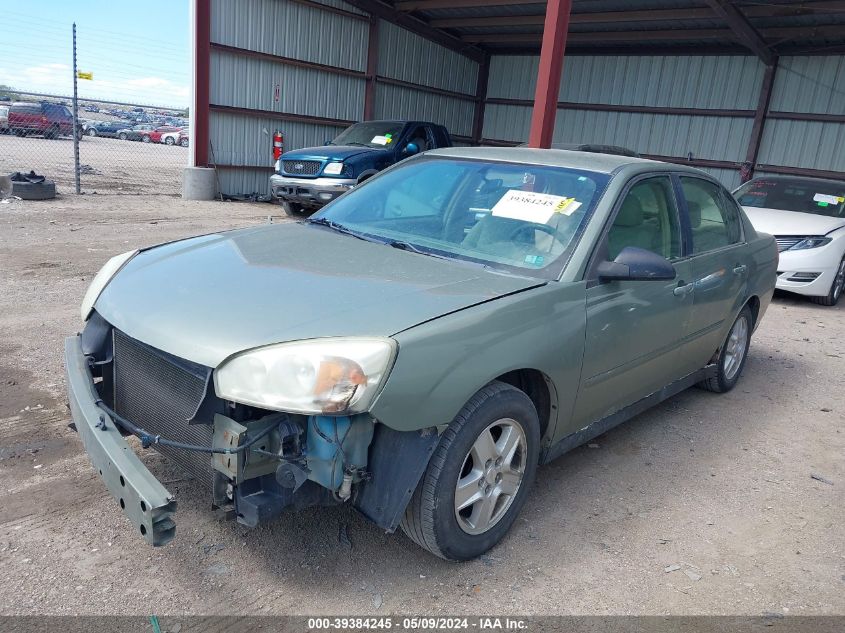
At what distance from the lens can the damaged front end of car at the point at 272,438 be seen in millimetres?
2201

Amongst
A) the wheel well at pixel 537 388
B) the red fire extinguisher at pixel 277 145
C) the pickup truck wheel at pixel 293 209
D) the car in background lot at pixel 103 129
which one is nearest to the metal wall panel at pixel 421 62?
the red fire extinguisher at pixel 277 145

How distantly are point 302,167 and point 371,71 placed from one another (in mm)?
6456

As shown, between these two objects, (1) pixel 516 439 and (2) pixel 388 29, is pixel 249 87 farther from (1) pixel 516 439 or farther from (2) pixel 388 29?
(1) pixel 516 439

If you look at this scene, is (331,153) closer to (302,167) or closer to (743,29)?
(302,167)

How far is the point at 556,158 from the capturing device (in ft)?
12.3

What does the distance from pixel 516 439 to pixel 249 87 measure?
1329cm

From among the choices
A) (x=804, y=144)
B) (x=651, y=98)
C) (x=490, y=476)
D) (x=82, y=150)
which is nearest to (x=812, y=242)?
(x=490, y=476)

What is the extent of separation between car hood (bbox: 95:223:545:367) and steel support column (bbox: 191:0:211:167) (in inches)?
434

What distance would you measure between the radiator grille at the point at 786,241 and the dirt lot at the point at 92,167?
11.4m

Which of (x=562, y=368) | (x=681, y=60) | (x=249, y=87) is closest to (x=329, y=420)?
(x=562, y=368)

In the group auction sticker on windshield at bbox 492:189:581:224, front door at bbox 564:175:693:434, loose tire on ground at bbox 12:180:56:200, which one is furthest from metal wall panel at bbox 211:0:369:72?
front door at bbox 564:175:693:434

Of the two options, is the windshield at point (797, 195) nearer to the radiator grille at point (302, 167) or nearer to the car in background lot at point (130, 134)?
the radiator grille at point (302, 167)

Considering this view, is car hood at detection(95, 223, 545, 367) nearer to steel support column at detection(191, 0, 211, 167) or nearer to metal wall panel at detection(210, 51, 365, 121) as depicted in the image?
steel support column at detection(191, 0, 211, 167)

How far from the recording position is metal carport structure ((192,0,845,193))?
14.1 metres
